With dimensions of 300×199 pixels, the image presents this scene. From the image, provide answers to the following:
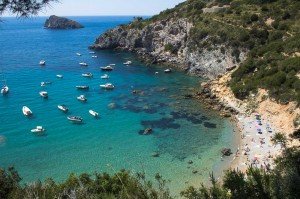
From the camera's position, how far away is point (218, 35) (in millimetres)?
81625

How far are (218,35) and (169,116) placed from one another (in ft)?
108

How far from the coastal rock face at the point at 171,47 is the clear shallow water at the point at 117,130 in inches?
221

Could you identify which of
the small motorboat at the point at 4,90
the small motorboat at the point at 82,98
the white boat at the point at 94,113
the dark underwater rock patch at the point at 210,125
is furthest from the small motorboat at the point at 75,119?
the small motorboat at the point at 4,90

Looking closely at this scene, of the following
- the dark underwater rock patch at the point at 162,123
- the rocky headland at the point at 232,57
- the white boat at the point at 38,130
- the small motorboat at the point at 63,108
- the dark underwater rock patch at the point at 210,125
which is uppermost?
the rocky headland at the point at 232,57

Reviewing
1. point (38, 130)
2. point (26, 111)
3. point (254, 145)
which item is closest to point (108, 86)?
point (26, 111)

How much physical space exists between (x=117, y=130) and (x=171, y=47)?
50294mm

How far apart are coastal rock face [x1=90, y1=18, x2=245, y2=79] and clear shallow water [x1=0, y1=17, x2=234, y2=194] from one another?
5.61m

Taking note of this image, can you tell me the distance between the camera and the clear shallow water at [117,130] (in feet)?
138

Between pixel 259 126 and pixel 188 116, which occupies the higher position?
pixel 259 126

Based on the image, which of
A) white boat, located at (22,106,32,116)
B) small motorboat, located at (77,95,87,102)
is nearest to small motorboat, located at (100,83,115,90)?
small motorboat, located at (77,95,87,102)

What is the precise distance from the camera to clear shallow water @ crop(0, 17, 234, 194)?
4219 cm

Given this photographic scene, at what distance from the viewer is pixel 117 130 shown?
52.8 meters

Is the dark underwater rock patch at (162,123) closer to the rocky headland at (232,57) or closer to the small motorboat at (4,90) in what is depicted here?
the rocky headland at (232,57)

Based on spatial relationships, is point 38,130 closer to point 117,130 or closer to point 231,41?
point 117,130
